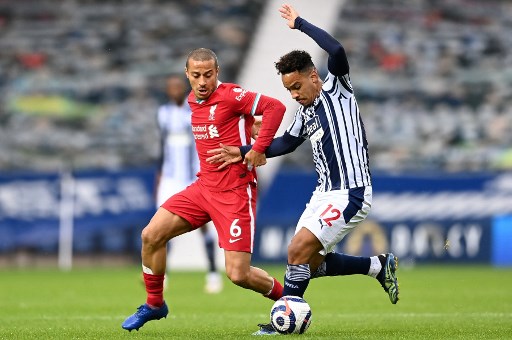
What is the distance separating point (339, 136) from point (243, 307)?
3.38 m

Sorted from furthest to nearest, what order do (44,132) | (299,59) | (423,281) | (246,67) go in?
(246,67) < (44,132) < (423,281) < (299,59)

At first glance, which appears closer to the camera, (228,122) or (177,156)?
(228,122)

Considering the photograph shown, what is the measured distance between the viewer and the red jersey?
7.85 m

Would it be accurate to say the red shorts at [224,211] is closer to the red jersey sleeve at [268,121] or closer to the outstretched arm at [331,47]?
the red jersey sleeve at [268,121]

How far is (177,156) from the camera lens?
1303cm

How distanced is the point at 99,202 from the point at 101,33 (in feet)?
25.5

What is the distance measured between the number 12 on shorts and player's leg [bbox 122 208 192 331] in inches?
40.4

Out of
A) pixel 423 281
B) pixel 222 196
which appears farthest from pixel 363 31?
pixel 222 196

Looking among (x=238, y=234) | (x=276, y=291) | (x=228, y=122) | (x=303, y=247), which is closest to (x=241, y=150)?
(x=228, y=122)

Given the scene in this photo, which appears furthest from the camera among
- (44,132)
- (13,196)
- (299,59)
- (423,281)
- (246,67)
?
(246,67)

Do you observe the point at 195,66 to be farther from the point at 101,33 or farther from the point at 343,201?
the point at 101,33

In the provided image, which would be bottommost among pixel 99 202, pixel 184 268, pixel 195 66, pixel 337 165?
pixel 184 268

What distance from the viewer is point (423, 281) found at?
14.3 m

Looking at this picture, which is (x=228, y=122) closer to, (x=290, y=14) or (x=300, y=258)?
(x=290, y=14)
